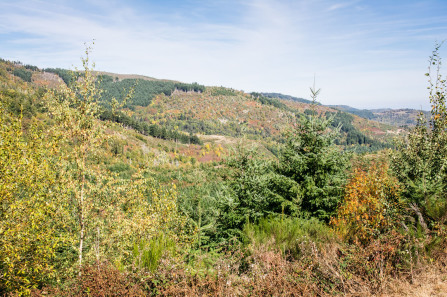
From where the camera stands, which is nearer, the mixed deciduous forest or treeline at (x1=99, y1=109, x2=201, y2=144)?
the mixed deciduous forest

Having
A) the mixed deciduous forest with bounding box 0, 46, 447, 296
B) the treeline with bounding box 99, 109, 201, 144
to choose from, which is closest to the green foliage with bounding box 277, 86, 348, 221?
the mixed deciduous forest with bounding box 0, 46, 447, 296

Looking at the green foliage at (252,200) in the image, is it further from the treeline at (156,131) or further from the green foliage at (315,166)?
the treeline at (156,131)

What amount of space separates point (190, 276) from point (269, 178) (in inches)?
233

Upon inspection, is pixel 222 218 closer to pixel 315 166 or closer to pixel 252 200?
pixel 252 200

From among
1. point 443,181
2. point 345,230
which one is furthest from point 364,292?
point 443,181

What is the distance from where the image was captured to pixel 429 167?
24.5ft

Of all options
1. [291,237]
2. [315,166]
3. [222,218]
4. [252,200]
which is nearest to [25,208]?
[222,218]

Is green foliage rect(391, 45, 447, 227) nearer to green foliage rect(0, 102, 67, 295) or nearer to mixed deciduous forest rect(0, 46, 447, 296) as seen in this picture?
mixed deciduous forest rect(0, 46, 447, 296)

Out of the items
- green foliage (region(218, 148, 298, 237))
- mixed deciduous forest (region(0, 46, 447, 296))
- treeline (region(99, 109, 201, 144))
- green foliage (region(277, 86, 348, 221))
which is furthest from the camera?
treeline (region(99, 109, 201, 144))

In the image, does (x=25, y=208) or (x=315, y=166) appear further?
(x=315, y=166)

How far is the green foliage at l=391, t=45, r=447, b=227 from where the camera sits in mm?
6424

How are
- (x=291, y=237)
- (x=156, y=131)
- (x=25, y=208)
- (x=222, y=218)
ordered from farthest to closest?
(x=156, y=131) < (x=222, y=218) < (x=291, y=237) < (x=25, y=208)

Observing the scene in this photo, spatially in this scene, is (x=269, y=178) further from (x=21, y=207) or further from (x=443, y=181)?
(x=21, y=207)

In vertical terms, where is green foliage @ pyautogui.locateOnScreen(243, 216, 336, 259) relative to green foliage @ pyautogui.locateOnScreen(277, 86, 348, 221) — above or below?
below
